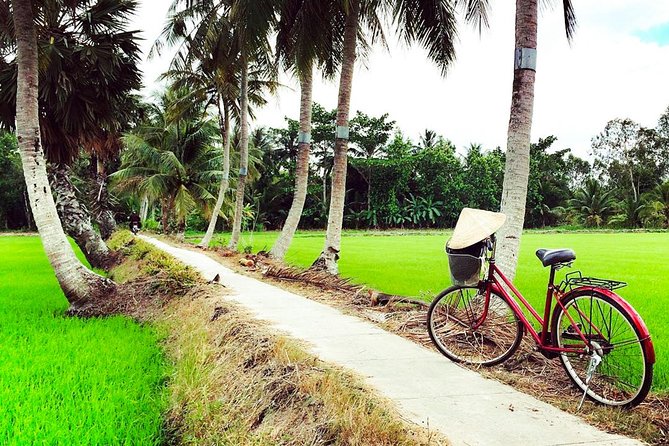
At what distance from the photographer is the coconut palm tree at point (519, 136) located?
195 inches

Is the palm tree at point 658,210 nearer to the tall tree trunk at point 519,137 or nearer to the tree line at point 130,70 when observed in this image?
the tree line at point 130,70

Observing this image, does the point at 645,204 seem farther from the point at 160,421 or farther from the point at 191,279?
the point at 160,421

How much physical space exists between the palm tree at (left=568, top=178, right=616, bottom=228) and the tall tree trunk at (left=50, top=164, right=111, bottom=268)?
1304 inches

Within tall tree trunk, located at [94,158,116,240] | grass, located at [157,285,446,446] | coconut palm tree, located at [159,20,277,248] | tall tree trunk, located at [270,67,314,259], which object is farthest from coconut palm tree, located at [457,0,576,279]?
tall tree trunk, located at [94,158,116,240]

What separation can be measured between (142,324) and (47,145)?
434 centimetres

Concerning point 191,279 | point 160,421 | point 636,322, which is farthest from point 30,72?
point 636,322

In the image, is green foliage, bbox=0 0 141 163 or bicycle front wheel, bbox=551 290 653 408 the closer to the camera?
bicycle front wheel, bbox=551 290 653 408

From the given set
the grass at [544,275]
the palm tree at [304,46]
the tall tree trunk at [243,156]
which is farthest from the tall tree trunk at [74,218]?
the grass at [544,275]

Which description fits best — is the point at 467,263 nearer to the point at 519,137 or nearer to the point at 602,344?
the point at 602,344

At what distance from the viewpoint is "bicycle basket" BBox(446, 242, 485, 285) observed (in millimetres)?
3984

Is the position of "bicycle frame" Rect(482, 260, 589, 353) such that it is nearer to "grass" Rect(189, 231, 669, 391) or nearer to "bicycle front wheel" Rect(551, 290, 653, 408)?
"bicycle front wheel" Rect(551, 290, 653, 408)

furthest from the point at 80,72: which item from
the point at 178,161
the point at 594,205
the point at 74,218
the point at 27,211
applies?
the point at 594,205

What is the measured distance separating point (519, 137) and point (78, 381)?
4353 mm

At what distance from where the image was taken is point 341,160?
918 cm
